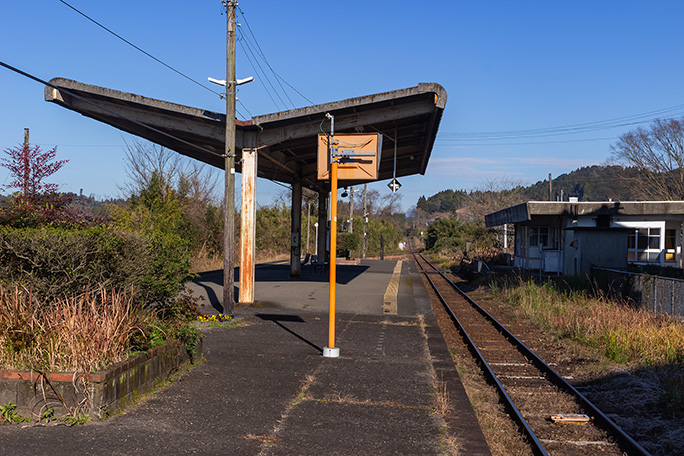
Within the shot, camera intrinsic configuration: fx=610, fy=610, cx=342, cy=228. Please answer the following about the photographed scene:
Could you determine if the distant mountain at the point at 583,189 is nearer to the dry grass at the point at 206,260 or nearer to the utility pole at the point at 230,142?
the dry grass at the point at 206,260

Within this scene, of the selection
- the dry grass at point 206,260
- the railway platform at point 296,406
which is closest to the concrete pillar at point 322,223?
the dry grass at point 206,260

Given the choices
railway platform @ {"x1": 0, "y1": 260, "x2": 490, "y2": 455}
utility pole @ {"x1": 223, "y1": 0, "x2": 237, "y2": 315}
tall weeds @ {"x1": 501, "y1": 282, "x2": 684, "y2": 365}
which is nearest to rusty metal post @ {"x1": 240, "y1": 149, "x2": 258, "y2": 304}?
utility pole @ {"x1": 223, "y1": 0, "x2": 237, "y2": 315}

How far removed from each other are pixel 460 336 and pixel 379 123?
6519mm

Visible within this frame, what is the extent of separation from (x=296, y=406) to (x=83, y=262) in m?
2.93

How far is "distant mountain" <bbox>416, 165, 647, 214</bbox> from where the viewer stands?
190 feet

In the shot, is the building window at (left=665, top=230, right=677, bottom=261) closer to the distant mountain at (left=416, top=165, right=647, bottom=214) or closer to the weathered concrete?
the distant mountain at (left=416, top=165, right=647, bottom=214)

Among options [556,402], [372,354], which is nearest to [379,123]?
[372,354]

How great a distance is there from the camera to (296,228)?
2144cm

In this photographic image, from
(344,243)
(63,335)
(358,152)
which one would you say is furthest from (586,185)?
(63,335)

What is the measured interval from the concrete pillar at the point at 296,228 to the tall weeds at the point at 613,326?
8267mm

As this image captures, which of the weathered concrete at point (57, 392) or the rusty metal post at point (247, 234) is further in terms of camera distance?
the rusty metal post at point (247, 234)

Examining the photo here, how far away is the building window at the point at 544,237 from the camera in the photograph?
98.3 feet

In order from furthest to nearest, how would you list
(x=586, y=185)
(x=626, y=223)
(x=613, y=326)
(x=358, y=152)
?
(x=586, y=185)
(x=626, y=223)
(x=613, y=326)
(x=358, y=152)

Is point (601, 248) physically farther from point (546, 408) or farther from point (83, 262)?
point (83, 262)
